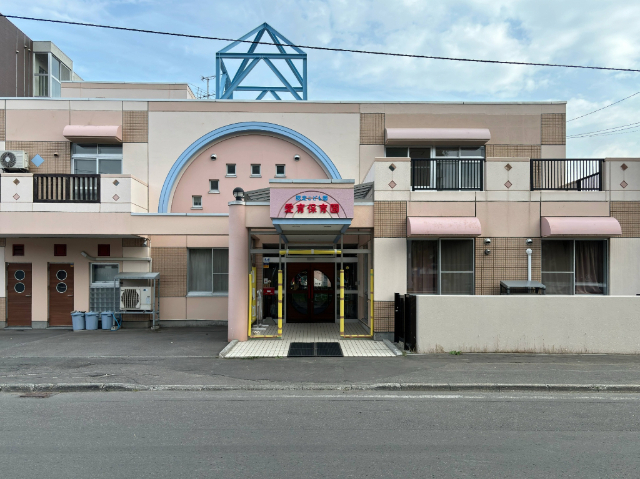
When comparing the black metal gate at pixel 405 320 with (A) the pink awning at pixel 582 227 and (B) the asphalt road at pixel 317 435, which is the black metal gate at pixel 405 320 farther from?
(A) the pink awning at pixel 582 227

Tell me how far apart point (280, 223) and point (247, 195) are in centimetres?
208

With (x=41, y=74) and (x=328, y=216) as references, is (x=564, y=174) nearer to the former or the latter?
(x=328, y=216)

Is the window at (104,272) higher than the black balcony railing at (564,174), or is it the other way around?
the black balcony railing at (564,174)

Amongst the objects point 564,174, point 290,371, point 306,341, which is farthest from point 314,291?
point 564,174

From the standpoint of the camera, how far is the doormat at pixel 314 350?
36.8ft

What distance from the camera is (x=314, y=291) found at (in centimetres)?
1703

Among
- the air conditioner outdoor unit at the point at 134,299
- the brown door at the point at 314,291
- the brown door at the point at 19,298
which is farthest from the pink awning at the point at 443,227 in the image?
the brown door at the point at 19,298

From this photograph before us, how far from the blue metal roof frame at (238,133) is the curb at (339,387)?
9.24m

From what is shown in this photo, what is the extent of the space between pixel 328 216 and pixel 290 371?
3.98 metres

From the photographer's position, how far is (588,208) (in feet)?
44.2

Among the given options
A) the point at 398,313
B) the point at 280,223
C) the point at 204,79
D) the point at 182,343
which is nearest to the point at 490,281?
the point at 398,313

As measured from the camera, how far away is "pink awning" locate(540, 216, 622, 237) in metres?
13.0

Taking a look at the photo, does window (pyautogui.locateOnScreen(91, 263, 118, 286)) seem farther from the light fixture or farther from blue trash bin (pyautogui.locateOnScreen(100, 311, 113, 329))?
the light fixture

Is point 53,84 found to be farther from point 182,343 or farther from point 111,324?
point 182,343
